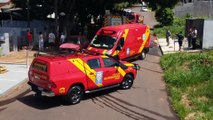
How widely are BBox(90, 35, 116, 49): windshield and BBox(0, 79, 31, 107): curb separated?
5.89m

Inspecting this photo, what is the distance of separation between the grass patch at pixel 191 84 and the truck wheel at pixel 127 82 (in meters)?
1.90

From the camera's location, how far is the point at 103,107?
1544 centimetres

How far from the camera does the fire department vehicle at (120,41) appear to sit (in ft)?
76.3

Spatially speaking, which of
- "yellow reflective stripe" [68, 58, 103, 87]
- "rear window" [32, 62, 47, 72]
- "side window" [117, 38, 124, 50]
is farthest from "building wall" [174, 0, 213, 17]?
"rear window" [32, 62, 47, 72]

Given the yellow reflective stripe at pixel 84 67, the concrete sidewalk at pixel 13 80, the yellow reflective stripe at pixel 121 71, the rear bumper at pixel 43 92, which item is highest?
the yellow reflective stripe at pixel 84 67

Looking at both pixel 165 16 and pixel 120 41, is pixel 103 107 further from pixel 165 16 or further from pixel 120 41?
pixel 165 16

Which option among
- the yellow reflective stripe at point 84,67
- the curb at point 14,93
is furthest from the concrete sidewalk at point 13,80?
the yellow reflective stripe at point 84,67

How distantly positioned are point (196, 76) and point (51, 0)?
90.4 feet

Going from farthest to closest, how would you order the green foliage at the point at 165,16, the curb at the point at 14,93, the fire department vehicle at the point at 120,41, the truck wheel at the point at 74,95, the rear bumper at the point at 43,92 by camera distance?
the green foliage at the point at 165,16
the fire department vehicle at the point at 120,41
the curb at the point at 14,93
the truck wheel at the point at 74,95
the rear bumper at the point at 43,92

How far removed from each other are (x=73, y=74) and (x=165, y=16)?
38.2 metres

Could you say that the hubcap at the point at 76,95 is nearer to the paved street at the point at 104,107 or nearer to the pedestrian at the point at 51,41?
the paved street at the point at 104,107

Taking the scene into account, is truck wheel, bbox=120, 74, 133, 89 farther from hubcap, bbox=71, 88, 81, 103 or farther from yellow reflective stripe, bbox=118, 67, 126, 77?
hubcap, bbox=71, 88, 81, 103

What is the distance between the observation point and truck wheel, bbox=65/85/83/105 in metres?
15.4

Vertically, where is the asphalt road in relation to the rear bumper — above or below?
below
